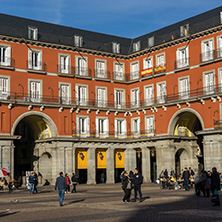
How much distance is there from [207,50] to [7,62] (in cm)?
2312

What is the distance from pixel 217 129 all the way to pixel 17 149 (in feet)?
96.0

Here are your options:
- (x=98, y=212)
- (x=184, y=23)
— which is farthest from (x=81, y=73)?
(x=98, y=212)

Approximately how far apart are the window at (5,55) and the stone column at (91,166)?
585 inches

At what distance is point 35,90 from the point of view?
51469 millimetres

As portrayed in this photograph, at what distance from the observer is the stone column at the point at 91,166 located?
54006 millimetres

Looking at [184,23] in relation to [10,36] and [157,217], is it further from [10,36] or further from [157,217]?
[157,217]

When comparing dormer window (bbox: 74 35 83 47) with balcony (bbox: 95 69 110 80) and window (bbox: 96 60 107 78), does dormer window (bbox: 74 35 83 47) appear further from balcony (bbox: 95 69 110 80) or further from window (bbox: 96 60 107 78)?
balcony (bbox: 95 69 110 80)

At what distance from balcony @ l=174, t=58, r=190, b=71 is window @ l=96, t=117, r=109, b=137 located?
11.7 metres

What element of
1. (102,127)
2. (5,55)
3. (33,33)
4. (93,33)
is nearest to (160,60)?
(93,33)

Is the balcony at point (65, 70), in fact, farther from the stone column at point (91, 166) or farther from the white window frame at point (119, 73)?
the stone column at point (91, 166)

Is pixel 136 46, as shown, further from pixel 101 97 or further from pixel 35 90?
pixel 35 90

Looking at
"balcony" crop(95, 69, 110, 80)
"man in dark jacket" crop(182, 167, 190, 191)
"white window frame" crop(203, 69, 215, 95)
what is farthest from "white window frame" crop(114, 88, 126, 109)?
"man in dark jacket" crop(182, 167, 190, 191)

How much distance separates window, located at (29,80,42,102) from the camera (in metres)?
51.0

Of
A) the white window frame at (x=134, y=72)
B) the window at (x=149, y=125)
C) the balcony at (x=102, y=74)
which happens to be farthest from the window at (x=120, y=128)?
the white window frame at (x=134, y=72)
